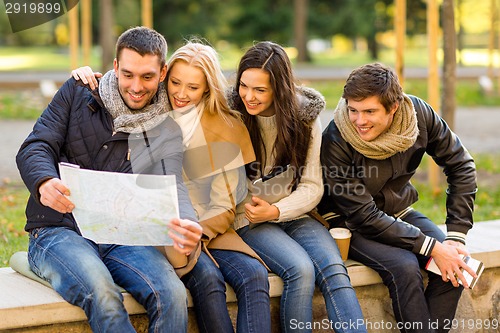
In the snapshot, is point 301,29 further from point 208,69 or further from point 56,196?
point 56,196

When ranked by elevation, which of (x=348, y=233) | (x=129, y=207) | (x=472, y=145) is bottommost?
(x=472, y=145)

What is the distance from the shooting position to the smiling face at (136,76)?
11.7 feet

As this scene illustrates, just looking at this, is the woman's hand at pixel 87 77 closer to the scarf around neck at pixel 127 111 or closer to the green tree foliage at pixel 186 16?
the scarf around neck at pixel 127 111

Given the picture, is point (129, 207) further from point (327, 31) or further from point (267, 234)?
point (327, 31)

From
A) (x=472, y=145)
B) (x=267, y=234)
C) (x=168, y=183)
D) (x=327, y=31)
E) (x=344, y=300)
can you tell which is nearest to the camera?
(x=168, y=183)

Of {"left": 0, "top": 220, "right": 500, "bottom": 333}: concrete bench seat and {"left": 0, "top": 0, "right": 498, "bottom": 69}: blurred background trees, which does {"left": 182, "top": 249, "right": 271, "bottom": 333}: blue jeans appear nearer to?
{"left": 0, "top": 220, "right": 500, "bottom": 333}: concrete bench seat

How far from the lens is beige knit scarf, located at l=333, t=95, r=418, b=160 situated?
375 centimetres

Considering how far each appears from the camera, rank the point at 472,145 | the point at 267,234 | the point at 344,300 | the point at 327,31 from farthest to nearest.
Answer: the point at 327,31 < the point at 472,145 < the point at 267,234 < the point at 344,300

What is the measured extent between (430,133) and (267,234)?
1031 mm

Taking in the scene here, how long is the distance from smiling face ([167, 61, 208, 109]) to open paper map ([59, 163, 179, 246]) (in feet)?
2.07

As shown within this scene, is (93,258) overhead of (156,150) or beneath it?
beneath

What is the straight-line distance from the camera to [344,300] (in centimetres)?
351

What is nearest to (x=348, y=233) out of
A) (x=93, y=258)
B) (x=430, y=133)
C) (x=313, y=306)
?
(x=313, y=306)

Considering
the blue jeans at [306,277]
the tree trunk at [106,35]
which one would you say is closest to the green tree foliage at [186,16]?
the tree trunk at [106,35]
